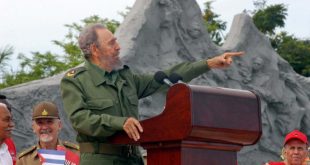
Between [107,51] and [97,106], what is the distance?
297mm

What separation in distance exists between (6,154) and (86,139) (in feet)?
3.19

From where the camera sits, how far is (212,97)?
3600 millimetres

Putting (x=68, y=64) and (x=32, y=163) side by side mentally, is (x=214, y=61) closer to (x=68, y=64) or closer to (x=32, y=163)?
(x=32, y=163)

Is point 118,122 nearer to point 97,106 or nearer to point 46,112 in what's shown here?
point 97,106

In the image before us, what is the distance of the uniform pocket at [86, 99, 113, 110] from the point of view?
160 inches

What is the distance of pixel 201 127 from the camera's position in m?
3.51

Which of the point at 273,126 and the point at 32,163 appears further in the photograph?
the point at 273,126

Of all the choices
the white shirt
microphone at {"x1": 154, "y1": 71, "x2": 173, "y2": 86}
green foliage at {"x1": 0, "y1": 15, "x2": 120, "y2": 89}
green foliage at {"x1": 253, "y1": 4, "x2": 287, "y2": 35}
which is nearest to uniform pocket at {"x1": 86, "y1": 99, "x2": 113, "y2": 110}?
microphone at {"x1": 154, "y1": 71, "x2": 173, "y2": 86}

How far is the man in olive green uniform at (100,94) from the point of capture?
3957mm

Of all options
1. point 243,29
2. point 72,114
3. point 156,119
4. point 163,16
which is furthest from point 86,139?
point 243,29

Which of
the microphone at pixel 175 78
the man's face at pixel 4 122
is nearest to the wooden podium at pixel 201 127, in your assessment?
the microphone at pixel 175 78

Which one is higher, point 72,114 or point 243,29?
point 243,29

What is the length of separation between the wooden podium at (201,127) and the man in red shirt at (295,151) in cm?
303

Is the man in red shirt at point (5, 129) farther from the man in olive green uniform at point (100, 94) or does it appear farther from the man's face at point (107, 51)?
the man's face at point (107, 51)
